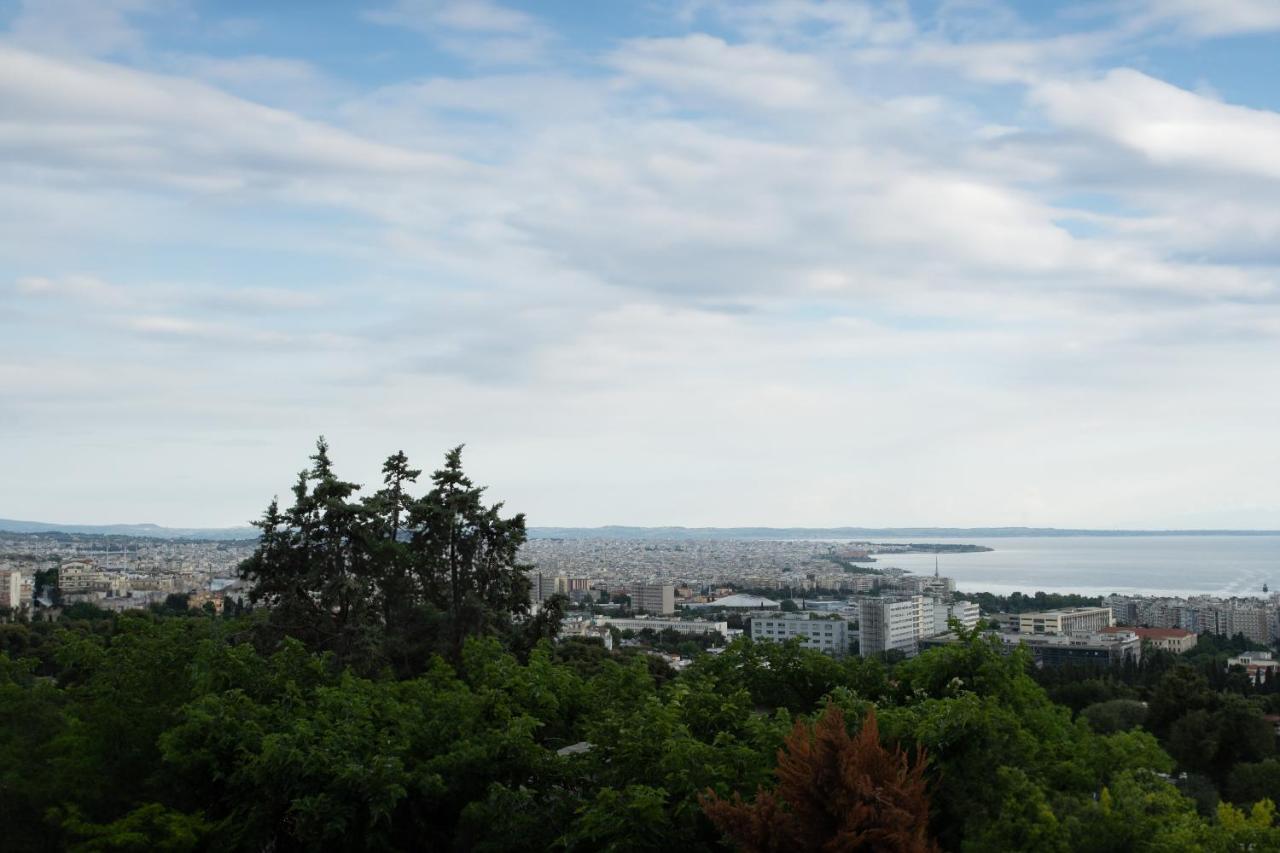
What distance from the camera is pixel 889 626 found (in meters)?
68.9

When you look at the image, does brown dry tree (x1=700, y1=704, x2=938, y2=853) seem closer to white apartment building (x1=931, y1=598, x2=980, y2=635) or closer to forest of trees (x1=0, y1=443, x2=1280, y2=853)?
forest of trees (x1=0, y1=443, x2=1280, y2=853)

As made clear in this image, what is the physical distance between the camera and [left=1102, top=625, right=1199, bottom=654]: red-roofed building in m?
60.2

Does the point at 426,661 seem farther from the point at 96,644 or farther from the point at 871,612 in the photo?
the point at 871,612

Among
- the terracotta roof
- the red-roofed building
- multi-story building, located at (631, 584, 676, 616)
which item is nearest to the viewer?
the red-roofed building

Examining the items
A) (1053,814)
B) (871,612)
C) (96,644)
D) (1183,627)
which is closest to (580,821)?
(1053,814)

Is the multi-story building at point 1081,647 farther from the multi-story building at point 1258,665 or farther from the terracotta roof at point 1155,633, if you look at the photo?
the multi-story building at point 1258,665

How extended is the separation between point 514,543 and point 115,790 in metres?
7.43

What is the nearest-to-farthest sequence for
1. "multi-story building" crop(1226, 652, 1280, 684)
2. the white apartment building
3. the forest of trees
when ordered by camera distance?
the forest of trees → "multi-story building" crop(1226, 652, 1280, 684) → the white apartment building

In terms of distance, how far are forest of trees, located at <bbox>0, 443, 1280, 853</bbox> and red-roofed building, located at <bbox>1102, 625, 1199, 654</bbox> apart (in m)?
53.3

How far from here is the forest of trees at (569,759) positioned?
730 cm

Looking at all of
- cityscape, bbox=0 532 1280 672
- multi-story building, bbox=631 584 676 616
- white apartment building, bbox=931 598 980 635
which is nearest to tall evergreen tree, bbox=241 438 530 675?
cityscape, bbox=0 532 1280 672

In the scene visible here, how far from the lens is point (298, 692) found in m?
10.9

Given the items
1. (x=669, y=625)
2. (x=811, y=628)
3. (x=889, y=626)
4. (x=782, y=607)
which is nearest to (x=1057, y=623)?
(x=889, y=626)

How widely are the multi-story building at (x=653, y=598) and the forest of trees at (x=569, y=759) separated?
8276cm
